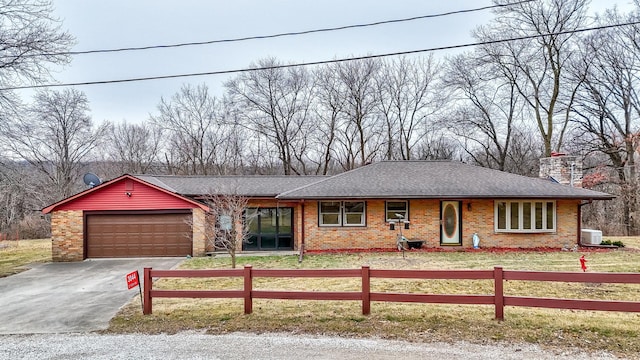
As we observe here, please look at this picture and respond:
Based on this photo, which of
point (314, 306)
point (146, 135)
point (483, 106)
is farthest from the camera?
point (146, 135)

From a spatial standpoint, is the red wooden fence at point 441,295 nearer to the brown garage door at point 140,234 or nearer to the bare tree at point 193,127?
the brown garage door at point 140,234

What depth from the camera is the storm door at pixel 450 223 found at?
15.4m

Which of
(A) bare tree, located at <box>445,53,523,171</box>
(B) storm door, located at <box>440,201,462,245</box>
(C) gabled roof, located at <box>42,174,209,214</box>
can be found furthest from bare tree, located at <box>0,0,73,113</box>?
(A) bare tree, located at <box>445,53,523,171</box>

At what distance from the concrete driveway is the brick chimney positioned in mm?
17698

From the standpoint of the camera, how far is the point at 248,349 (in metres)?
5.12

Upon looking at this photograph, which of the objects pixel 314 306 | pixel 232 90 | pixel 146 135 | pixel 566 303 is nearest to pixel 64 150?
pixel 146 135

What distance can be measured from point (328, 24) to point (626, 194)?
2449cm

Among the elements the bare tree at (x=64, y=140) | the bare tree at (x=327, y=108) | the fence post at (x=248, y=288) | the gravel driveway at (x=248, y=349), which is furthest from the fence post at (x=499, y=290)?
the bare tree at (x=64, y=140)

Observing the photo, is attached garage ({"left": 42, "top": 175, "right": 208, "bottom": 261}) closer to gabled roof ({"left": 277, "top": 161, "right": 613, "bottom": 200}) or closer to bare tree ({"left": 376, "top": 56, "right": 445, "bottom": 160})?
gabled roof ({"left": 277, "top": 161, "right": 613, "bottom": 200})

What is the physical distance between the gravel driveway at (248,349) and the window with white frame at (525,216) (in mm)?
11453

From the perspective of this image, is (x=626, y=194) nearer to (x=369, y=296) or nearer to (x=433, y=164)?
(x=433, y=164)

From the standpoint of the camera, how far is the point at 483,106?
29.2 m

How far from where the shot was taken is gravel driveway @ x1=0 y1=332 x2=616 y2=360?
482cm

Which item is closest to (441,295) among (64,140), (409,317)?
(409,317)
